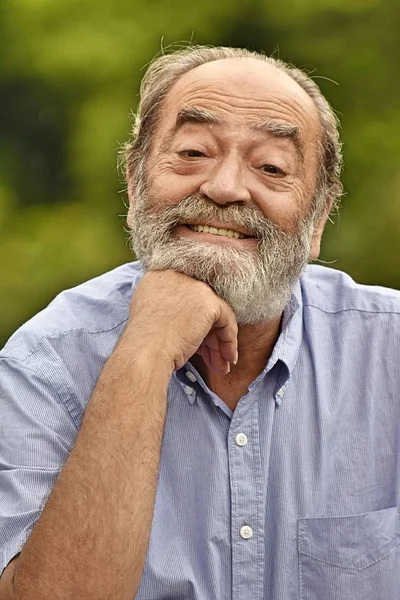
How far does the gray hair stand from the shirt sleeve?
741 millimetres

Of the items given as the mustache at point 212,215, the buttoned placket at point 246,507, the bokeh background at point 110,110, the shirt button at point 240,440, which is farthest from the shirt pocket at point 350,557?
the bokeh background at point 110,110

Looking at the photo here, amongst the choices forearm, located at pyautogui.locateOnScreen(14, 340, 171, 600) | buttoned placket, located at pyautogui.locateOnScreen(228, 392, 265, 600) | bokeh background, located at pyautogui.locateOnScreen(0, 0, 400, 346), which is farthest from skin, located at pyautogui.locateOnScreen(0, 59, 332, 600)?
bokeh background, located at pyautogui.locateOnScreen(0, 0, 400, 346)

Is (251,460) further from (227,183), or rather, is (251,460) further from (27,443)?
(227,183)

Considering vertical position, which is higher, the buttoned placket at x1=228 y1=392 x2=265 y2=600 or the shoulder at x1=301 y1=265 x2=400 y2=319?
the shoulder at x1=301 y1=265 x2=400 y2=319

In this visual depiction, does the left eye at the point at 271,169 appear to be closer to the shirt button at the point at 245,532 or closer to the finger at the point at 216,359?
the finger at the point at 216,359

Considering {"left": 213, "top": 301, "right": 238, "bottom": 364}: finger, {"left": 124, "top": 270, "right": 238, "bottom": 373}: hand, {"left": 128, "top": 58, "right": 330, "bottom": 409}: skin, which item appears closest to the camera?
{"left": 124, "top": 270, "right": 238, "bottom": 373}: hand

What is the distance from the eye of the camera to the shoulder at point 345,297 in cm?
305

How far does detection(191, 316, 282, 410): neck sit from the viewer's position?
9.23 feet

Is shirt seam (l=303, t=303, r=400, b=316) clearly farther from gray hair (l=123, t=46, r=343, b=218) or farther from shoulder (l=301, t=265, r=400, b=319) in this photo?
gray hair (l=123, t=46, r=343, b=218)

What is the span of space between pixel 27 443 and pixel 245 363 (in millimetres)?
716

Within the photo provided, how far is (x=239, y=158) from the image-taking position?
2764 millimetres

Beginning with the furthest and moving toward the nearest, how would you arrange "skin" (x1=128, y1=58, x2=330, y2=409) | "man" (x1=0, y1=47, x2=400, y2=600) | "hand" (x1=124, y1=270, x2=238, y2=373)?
"skin" (x1=128, y1=58, x2=330, y2=409) → "hand" (x1=124, y1=270, x2=238, y2=373) → "man" (x1=0, y1=47, x2=400, y2=600)

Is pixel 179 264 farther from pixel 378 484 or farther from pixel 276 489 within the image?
pixel 378 484

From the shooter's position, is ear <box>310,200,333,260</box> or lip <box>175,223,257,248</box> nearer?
lip <box>175,223,257,248</box>
